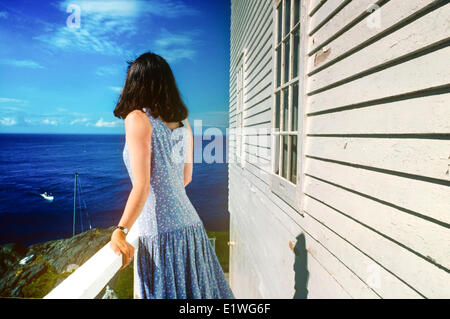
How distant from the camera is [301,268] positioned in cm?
226

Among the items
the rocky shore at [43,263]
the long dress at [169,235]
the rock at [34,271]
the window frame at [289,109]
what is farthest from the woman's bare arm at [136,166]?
the rock at [34,271]

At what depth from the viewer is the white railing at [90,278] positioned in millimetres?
1088

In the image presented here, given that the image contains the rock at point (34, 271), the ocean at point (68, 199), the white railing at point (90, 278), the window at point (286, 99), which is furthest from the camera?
the ocean at point (68, 199)

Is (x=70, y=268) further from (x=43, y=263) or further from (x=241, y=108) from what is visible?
(x=241, y=108)

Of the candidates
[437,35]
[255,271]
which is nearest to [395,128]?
[437,35]

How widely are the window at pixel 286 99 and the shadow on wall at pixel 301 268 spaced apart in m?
0.42

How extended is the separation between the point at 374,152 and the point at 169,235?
1.18 metres

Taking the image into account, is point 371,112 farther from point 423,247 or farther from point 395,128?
point 423,247

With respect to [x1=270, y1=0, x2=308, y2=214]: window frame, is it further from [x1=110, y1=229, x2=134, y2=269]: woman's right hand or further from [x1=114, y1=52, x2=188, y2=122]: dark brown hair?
[x1=110, y1=229, x2=134, y2=269]: woman's right hand

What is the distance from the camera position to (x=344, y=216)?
1.55m

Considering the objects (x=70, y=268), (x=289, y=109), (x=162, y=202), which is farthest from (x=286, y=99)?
(x=70, y=268)

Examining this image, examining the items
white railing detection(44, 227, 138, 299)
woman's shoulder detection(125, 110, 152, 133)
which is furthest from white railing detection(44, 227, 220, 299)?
woman's shoulder detection(125, 110, 152, 133)

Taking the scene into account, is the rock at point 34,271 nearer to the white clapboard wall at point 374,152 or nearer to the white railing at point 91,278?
the white clapboard wall at point 374,152

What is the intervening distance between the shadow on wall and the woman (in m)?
0.92
